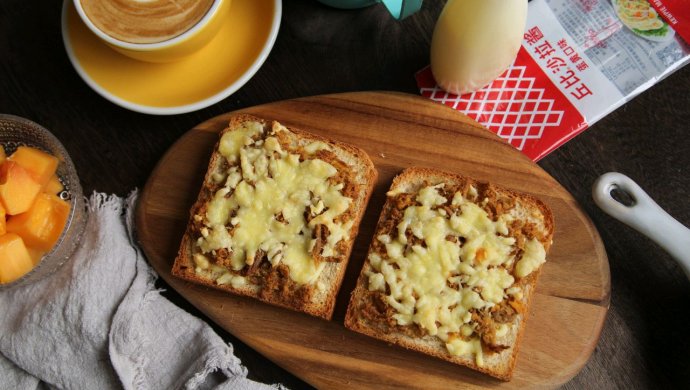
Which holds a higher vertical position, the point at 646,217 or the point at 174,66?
the point at 174,66

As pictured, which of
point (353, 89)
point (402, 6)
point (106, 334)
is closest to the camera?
point (402, 6)

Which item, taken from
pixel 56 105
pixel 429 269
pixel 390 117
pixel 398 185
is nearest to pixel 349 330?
pixel 429 269

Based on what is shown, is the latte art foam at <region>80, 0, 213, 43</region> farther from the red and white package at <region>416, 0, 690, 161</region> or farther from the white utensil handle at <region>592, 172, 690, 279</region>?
the white utensil handle at <region>592, 172, 690, 279</region>

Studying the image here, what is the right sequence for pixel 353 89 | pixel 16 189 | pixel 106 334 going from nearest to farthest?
pixel 16 189, pixel 106 334, pixel 353 89

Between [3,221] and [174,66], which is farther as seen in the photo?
[174,66]

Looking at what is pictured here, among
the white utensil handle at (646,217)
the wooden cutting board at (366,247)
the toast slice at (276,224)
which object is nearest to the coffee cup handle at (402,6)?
the wooden cutting board at (366,247)

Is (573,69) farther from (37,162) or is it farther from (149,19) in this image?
(37,162)

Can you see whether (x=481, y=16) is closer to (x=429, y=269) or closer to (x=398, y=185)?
(x=398, y=185)

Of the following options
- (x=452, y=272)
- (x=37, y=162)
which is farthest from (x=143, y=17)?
(x=452, y=272)

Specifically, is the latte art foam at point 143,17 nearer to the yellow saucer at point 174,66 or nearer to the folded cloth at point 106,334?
the yellow saucer at point 174,66
